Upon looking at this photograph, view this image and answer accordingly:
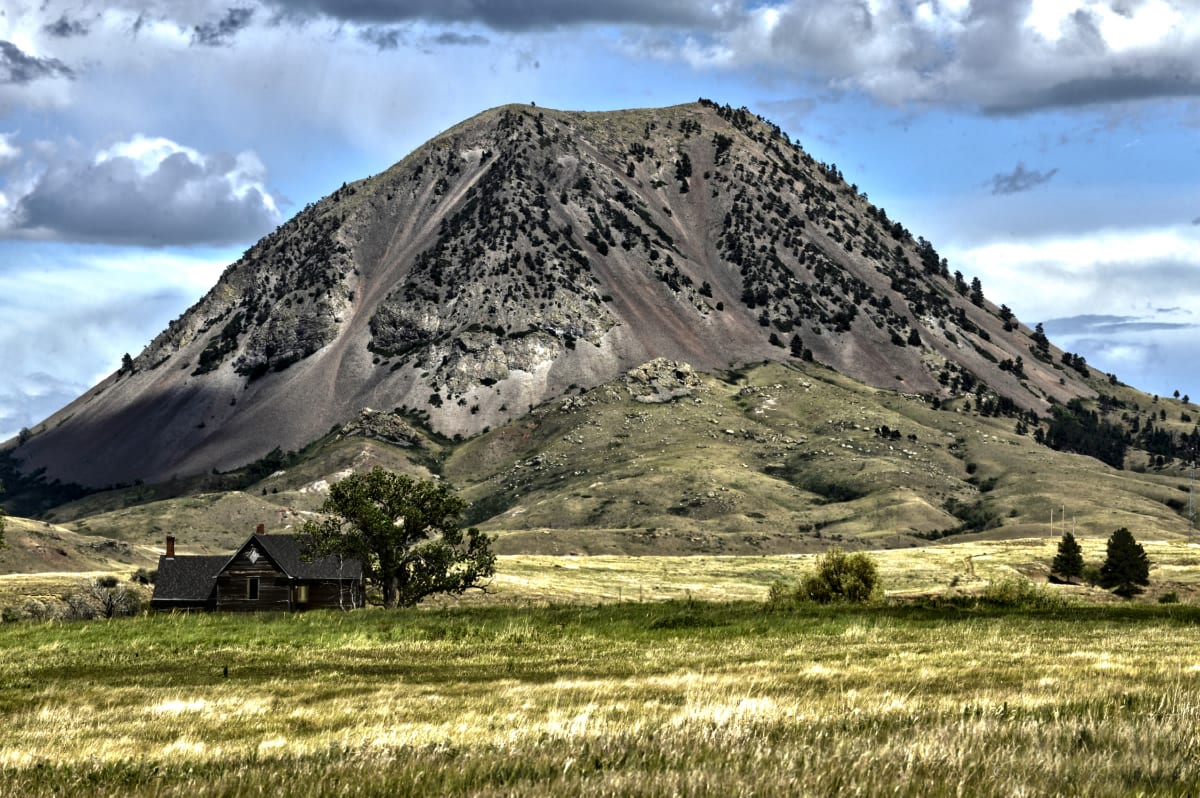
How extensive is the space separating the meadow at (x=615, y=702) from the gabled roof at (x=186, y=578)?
184ft

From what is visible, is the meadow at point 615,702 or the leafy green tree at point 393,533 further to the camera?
the leafy green tree at point 393,533

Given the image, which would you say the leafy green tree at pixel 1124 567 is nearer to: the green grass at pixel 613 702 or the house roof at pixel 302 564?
the house roof at pixel 302 564

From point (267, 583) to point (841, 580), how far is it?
4614cm

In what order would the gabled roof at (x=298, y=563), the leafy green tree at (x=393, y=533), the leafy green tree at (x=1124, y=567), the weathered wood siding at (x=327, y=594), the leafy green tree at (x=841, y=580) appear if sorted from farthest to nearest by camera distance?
1. the leafy green tree at (x=1124, y=567)
2. the weathered wood siding at (x=327, y=594)
3. the gabled roof at (x=298, y=563)
4. the leafy green tree at (x=393, y=533)
5. the leafy green tree at (x=841, y=580)

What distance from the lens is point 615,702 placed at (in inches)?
782

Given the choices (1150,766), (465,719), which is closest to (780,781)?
(1150,766)

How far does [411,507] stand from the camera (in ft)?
262

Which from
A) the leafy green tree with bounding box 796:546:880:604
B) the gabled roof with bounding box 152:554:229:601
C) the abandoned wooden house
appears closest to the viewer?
the leafy green tree with bounding box 796:546:880:604

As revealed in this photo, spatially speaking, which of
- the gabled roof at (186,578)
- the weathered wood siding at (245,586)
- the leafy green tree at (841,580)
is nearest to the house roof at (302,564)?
the weathered wood siding at (245,586)

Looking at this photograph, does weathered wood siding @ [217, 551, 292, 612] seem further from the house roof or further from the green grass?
the green grass

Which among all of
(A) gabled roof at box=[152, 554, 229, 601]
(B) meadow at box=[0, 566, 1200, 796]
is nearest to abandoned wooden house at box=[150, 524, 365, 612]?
(A) gabled roof at box=[152, 554, 229, 601]

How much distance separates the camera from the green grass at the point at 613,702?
10.6 metres

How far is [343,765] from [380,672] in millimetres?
17326

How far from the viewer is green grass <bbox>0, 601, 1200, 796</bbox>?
10586 millimetres
